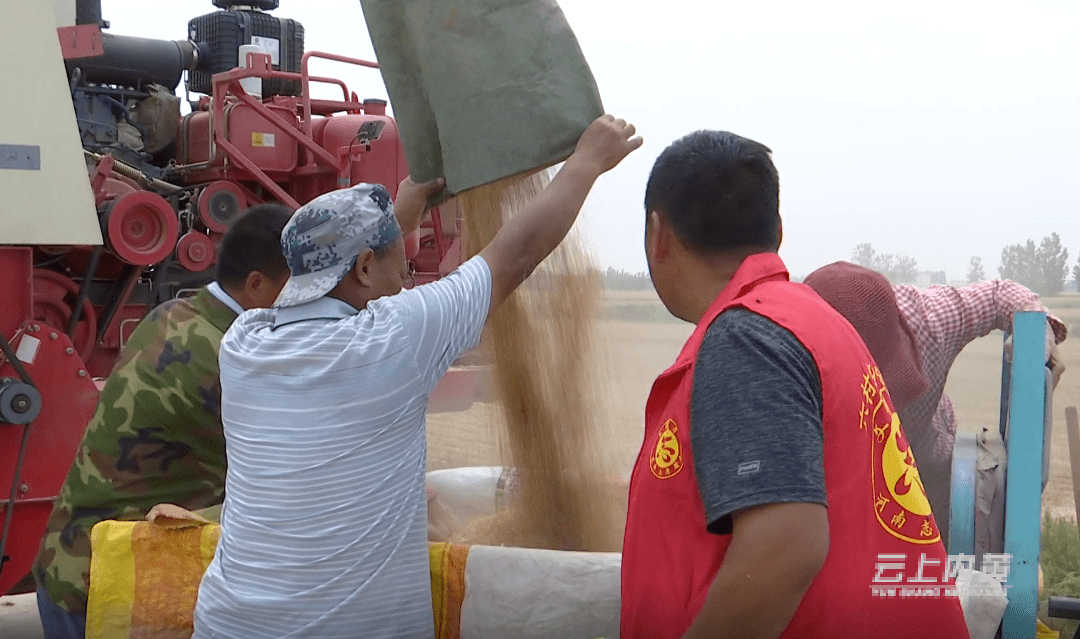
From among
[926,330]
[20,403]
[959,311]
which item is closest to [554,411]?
[926,330]

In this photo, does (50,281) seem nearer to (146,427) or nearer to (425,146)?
(146,427)

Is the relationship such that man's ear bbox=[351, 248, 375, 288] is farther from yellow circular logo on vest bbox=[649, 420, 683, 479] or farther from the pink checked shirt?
the pink checked shirt

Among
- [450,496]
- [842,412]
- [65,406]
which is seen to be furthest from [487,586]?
[65,406]

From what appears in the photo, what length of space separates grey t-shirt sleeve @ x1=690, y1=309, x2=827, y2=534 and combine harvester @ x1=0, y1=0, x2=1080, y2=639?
0.86m

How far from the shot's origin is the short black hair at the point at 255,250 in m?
2.40

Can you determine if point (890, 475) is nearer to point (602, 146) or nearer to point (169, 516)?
point (602, 146)

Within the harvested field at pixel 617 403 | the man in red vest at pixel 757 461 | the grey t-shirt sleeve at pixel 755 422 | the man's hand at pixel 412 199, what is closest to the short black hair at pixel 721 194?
the man in red vest at pixel 757 461

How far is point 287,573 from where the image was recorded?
66.8 inches

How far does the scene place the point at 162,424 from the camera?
2324 millimetres

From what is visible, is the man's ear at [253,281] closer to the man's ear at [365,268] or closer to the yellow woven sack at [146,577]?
the yellow woven sack at [146,577]

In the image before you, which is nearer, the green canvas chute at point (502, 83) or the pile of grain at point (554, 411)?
the green canvas chute at point (502, 83)

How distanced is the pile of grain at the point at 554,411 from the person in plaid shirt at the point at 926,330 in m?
0.76

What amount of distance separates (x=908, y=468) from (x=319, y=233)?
98 centimetres

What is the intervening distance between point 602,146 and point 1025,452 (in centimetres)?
104
